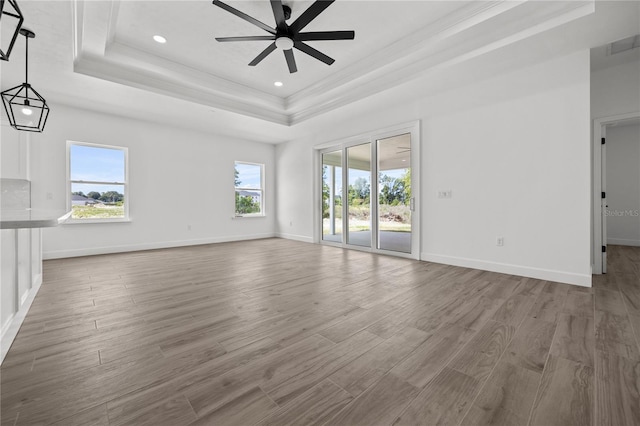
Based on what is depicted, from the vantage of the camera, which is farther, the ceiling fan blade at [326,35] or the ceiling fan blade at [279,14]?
the ceiling fan blade at [326,35]

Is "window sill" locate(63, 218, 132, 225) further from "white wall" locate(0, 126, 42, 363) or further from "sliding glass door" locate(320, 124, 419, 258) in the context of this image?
"sliding glass door" locate(320, 124, 419, 258)

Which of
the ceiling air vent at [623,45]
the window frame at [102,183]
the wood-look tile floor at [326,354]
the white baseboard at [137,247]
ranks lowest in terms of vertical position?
the wood-look tile floor at [326,354]

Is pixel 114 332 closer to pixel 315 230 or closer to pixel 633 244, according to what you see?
pixel 315 230

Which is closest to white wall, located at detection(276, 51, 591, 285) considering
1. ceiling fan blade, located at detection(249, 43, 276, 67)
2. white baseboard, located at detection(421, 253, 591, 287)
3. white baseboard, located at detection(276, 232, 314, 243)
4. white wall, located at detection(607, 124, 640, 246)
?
white baseboard, located at detection(421, 253, 591, 287)

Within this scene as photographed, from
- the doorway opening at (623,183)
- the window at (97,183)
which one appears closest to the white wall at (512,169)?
the doorway opening at (623,183)

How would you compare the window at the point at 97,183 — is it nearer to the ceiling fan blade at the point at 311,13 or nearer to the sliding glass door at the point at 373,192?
the sliding glass door at the point at 373,192

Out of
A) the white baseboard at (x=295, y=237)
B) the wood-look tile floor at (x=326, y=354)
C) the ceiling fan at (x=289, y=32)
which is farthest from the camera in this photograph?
the white baseboard at (x=295, y=237)

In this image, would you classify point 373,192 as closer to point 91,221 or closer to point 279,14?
point 279,14

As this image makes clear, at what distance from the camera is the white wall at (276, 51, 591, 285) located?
3.18 meters

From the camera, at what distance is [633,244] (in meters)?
5.88

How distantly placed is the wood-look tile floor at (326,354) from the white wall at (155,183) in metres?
2.22

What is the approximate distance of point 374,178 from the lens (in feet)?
17.5

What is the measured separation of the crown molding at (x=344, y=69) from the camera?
2781mm

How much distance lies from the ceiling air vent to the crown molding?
125 centimetres
